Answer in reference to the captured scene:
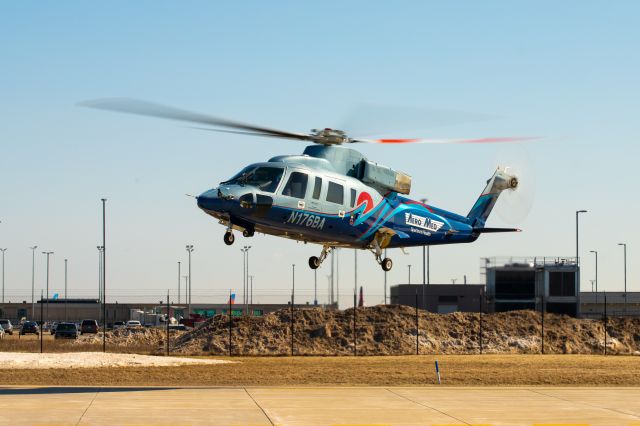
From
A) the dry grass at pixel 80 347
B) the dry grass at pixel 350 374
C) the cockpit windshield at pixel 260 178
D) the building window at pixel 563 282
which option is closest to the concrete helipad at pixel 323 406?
the dry grass at pixel 350 374

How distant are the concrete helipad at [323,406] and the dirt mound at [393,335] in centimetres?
2255

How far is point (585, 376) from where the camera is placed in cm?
4094

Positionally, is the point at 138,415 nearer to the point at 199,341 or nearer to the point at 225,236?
the point at 225,236

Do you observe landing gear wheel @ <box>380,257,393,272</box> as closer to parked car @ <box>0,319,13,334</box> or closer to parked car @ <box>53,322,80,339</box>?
parked car @ <box>53,322,80,339</box>

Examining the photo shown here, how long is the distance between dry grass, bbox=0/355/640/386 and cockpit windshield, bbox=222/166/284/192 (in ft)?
28.6

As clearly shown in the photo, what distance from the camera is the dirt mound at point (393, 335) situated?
58.5m

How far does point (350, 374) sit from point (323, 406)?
1255 centimetres

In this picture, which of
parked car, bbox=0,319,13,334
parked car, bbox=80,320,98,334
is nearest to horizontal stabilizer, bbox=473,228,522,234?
parked car, bbox=80,320,98,334

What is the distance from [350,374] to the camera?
4138 centimetres

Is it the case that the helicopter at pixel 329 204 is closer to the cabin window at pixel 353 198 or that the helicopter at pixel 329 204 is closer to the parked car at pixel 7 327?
the cabin window at pixel 353 198

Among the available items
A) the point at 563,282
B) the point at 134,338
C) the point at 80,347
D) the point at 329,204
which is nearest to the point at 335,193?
the point at 329,204

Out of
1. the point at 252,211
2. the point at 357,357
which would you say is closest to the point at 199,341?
the point at 357,357

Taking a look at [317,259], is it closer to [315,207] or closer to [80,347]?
[315,207]

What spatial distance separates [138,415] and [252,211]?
7.74m
